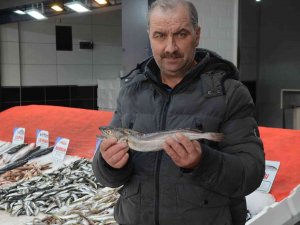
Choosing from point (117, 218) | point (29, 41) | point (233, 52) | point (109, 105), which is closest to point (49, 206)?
point (117, 218)

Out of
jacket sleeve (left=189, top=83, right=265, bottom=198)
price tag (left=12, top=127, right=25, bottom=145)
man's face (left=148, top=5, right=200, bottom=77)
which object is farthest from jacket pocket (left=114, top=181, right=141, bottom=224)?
price tag (left=12, top=127, right=25, bottom=145)

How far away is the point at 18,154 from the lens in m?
5.11

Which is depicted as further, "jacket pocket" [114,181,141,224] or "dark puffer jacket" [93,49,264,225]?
"jacket pocket" [114,181,141,224]

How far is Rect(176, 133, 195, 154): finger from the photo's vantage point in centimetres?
122

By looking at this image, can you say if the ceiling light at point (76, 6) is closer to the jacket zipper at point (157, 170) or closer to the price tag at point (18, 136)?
the price tag at point (18, 136)

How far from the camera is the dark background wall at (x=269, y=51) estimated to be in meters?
9.54

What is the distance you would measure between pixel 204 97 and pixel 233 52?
5.22 m

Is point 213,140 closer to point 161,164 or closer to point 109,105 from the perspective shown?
point 161,164

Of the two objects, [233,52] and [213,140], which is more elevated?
[233,52]

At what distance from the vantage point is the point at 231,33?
6375 millimetres

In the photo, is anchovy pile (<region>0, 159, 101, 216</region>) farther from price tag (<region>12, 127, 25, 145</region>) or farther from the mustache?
the mustache

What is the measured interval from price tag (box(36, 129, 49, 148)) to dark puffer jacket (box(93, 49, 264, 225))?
3.97 metres

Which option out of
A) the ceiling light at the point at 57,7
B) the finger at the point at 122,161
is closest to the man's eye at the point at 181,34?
the finger at the point at 122,161

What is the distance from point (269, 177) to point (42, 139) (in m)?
3.16
